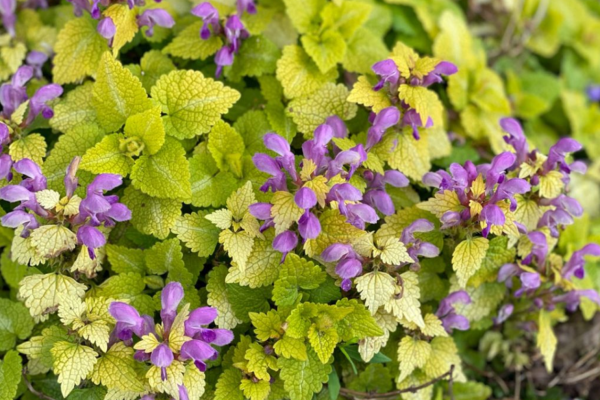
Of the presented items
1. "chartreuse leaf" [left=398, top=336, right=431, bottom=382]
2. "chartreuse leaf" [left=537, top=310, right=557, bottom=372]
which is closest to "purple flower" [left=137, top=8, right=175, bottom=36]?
"chartreuse leaf" [left=398, top=336, right=431, bottom=382]

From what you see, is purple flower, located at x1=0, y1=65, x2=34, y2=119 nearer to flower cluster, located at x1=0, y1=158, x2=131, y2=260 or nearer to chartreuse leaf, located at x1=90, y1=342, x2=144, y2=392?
flower cluster, located at x1=0, y1=158, x2=131, y2=260

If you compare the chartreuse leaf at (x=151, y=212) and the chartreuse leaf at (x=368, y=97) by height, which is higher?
the chartreuse leaf at (x=368, y=97)

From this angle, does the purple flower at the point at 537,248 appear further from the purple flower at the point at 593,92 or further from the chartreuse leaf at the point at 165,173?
the purple flower at the point at 593,92

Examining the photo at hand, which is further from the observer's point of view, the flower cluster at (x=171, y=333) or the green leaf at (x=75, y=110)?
the green leaf at (x=75, y=110)

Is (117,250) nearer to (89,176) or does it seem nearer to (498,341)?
(89,176)

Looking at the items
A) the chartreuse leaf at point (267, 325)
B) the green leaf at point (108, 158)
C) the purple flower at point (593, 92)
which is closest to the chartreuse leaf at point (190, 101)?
the green leaf at point (108, 158)

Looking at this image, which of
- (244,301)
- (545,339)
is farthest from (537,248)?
(244,301)

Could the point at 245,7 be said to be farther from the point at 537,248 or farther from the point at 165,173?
the point at 537,248
